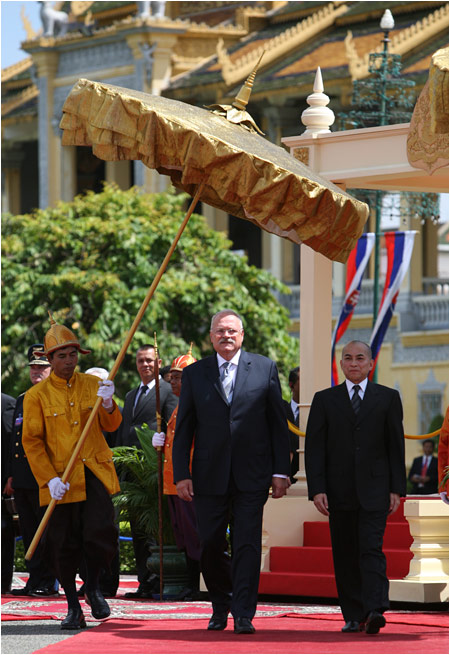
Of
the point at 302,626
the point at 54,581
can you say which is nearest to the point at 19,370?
the point at 54,581

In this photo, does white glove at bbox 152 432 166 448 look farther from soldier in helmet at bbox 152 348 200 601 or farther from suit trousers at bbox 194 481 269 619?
suit trousers at bbox 194 481 269 619

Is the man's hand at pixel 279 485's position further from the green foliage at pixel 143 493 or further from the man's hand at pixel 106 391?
the green foliage at pixel 143 493

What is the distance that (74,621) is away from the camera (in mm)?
10203

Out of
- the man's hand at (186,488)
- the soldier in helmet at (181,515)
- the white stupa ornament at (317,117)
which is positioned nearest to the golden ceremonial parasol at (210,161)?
the man's hand at (186,488)

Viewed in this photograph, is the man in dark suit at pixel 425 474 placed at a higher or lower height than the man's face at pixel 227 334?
lower

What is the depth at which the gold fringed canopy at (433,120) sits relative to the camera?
8.73 metres

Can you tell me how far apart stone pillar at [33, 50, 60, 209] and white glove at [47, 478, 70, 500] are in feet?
120

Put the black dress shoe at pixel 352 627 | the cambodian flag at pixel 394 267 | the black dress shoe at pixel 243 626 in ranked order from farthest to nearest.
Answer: the cambodian flag at pixel 394 267 < the black dress shoe at pixel 352 627 < the black dress shoe at pixel 243 626

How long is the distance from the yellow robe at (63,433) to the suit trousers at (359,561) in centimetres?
155

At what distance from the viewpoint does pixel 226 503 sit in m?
10.1

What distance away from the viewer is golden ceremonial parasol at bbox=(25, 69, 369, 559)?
9789mm

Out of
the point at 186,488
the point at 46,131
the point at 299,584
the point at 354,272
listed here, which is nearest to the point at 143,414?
the point at 299,584

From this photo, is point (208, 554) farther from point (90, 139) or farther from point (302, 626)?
point (90, 139)

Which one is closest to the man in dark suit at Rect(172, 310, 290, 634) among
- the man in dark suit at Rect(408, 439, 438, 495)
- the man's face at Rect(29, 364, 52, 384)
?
the man's face at Rect(29, 364, 52, 384)
